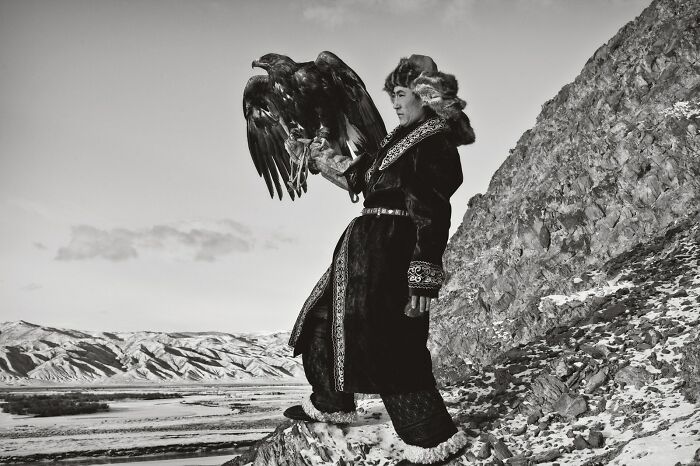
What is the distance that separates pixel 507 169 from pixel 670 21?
42.0 ft

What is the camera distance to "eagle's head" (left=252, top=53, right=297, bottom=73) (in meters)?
3.67

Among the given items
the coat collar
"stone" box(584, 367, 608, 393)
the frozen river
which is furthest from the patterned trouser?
the frozen river

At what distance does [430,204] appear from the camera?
9.63 ft

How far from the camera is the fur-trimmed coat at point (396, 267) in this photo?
292 centimetres

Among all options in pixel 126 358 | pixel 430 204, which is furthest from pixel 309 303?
pixel 126 358

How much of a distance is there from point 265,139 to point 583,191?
94.5ft

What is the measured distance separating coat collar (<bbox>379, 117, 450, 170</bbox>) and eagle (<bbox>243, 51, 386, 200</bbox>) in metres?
0.44

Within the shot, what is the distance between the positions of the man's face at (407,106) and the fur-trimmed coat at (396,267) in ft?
0.34

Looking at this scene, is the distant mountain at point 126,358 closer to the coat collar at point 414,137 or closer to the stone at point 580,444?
the stone at point 580,444

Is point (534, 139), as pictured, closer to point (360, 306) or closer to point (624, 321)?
point (624, 321)

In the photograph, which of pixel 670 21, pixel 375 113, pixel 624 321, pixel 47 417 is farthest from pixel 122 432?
pixel 670 21

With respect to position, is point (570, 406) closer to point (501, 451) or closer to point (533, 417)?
point (533, 417)

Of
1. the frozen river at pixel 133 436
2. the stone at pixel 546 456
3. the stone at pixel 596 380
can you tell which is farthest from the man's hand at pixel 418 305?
the frozen river at pixel 133 436

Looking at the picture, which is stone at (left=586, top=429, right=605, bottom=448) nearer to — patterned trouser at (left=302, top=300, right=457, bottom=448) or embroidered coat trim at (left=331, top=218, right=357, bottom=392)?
patterned trouser at (left=302, top=300, right=457, bottom=448)
